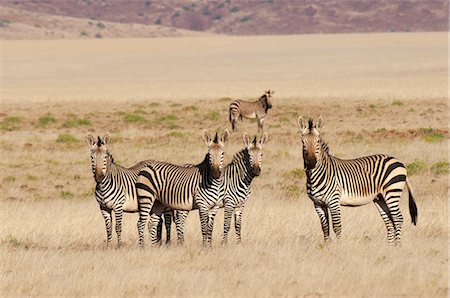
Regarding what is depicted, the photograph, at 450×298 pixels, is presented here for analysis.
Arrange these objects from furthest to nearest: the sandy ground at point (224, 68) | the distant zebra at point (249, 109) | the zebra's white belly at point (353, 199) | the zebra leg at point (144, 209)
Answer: the sandy ground at point (224, 68) → the distant zebra at point (249, 109) → the zebra leg at point (144, 209) → the zebra's white belly at point (353, 199)

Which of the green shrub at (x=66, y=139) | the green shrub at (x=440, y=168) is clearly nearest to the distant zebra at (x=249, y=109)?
the green shrub at (x=66, y=139)

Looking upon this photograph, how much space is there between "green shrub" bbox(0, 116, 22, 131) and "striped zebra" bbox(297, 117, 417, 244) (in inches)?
1092

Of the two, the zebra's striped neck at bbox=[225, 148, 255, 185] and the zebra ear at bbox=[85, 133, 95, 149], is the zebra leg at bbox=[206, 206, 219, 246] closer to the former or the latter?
the zebra's striped neck at bbox=[225, 148, 255, 185]

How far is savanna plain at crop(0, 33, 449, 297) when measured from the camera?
39.2 ft

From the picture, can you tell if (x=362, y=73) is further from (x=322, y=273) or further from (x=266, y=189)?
(x=322, y=273)

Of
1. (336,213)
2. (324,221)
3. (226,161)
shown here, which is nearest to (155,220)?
(324,221)

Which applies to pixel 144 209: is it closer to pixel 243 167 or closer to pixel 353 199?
pixel 243 167

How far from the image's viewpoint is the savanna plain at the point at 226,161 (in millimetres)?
11961

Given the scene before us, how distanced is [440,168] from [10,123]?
22749 mm

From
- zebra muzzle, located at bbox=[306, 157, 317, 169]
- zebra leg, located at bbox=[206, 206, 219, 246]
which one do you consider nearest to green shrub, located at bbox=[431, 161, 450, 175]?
zebra muzzle, located at bbox=[306, 157, 317, 169]

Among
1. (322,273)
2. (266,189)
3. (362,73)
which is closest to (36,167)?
(266,189)

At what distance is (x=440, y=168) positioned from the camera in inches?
992

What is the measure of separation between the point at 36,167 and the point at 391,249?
16115 mm

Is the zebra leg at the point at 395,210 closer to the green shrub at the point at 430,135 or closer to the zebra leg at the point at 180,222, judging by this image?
the zebra leg at the point at 180,222
